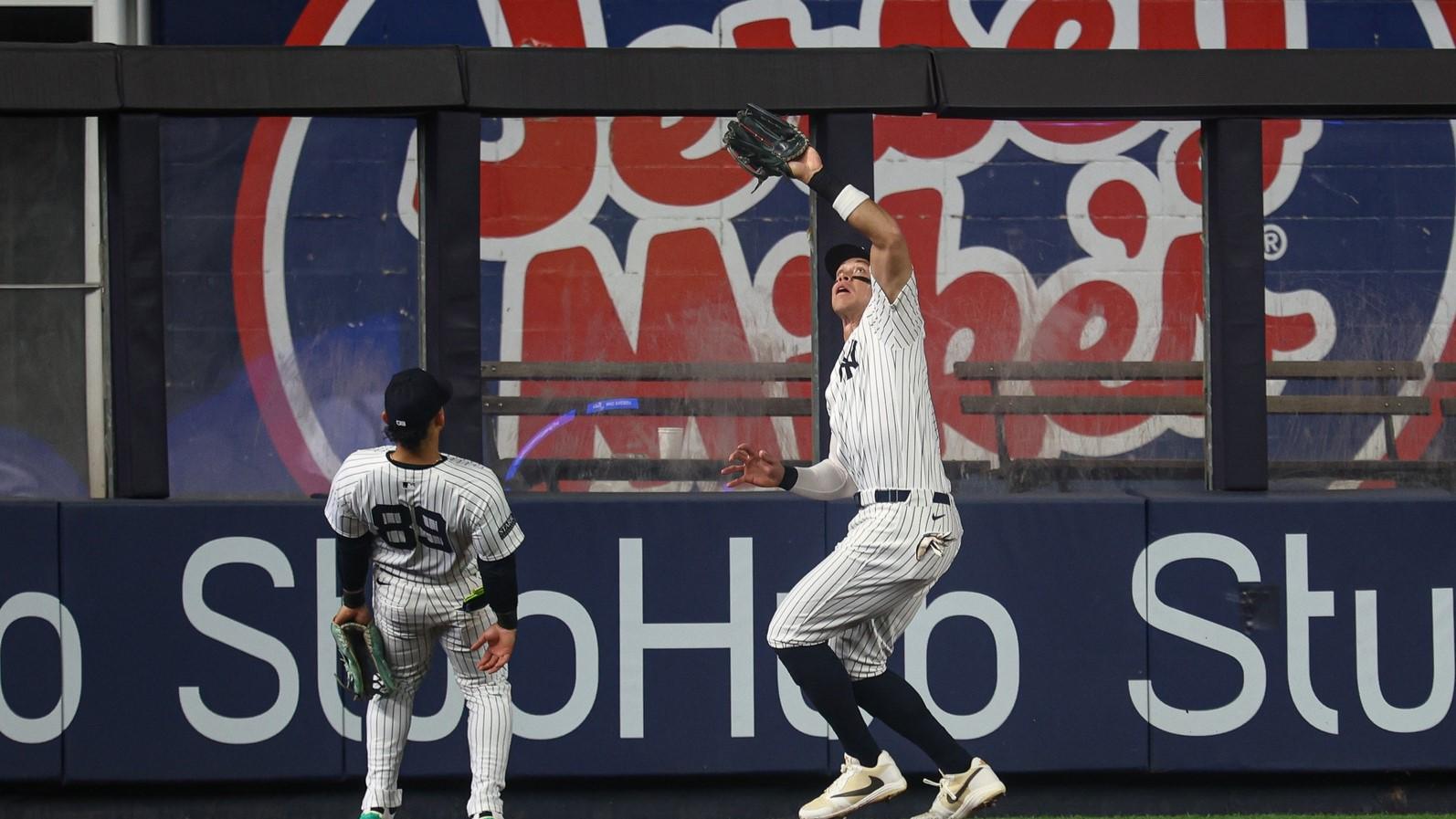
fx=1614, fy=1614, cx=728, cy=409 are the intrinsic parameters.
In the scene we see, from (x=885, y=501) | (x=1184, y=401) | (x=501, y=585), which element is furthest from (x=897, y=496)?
(x=1184, y=401)

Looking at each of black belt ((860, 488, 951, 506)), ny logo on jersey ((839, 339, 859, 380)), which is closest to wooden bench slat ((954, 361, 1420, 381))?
ny logo on jersey ((839, 339, 859, 380))

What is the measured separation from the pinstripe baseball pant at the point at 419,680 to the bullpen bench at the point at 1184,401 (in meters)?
2.29

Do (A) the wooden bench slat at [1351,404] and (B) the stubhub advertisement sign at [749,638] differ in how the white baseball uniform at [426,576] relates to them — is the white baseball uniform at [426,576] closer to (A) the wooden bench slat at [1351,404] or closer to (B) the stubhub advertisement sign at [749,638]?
(B) the stubhub advertisement sign at [749,638]

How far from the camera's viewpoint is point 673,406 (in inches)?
255

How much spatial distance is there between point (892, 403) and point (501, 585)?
136cm

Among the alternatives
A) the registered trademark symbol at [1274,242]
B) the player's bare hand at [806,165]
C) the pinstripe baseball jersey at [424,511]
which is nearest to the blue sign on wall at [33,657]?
the pinstripe baseball jersey at [424,511]

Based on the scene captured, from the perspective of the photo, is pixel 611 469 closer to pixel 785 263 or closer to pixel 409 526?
pixel 785 263

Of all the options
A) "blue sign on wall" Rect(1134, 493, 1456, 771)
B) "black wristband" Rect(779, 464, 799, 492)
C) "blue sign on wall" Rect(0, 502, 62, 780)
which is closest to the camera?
"black wristband" Rect(779, 464, 799, 492)

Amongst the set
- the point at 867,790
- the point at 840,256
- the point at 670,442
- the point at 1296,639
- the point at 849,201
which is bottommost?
the point at 867,790

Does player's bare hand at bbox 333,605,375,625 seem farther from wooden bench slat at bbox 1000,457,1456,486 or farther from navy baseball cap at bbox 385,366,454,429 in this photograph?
wooden bench slat at bbox 1000,457,1456,486

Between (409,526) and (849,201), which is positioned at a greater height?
(849,201)

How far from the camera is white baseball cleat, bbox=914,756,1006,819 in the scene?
498 centimetres

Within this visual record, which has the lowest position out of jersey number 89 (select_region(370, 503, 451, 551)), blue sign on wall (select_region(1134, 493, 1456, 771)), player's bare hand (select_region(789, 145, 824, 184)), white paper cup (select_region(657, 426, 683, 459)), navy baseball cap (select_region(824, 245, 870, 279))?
blue sign on wall (select_region(1134, 493, 1456, 771))

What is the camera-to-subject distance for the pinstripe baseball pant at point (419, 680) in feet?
17.1
